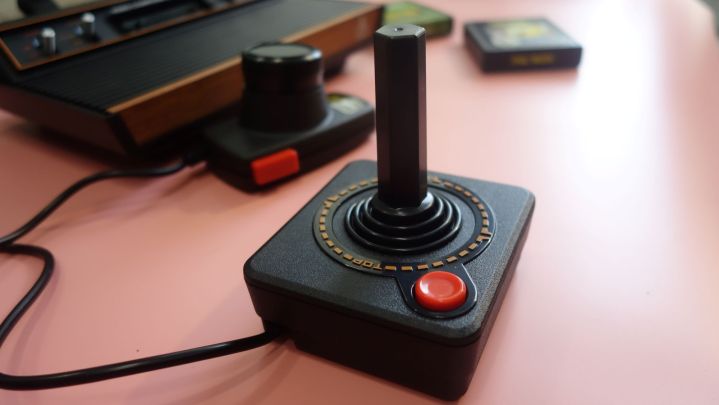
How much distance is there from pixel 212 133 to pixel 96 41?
216 millimetres

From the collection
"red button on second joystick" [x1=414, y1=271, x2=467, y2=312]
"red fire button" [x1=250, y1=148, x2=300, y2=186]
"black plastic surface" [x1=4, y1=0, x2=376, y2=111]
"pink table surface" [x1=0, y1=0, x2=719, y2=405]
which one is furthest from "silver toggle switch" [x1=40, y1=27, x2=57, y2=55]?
"red button on second joystick" [x1=414, y1=271, x2=467, y2=312]

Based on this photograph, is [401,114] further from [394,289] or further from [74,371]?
[74,371]

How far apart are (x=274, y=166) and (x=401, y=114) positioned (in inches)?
9.7

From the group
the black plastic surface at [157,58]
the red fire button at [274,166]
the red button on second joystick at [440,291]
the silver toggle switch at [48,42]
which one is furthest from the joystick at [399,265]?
the silver toggle switch at [48,42]

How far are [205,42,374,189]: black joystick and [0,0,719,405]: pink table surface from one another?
25 millimetres

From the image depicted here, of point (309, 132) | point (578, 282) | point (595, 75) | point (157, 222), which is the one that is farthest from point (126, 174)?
point (595, 75)

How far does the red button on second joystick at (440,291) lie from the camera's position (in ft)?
1.01

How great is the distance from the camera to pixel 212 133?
583 mm

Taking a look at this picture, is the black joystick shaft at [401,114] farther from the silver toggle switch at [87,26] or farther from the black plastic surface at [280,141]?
the silver toggle switch at [87,26]

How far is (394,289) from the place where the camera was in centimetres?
33

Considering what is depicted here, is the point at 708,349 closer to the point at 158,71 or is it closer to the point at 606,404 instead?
the point at 606,404

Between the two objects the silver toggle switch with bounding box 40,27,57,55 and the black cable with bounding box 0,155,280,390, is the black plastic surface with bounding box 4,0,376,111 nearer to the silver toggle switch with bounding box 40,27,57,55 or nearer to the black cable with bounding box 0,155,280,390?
the silver toggle switch with bounding box 40,27,57,55

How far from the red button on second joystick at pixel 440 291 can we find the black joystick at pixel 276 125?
0.27 m

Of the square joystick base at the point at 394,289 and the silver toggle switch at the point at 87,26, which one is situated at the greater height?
the silver toggle switch at the point at 87,26
